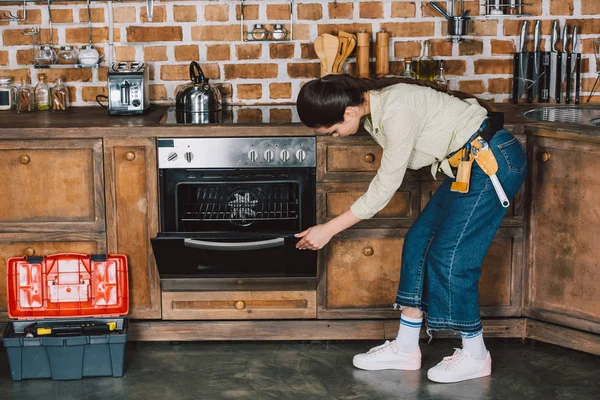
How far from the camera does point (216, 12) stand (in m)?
4.38

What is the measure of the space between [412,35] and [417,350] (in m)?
1.57

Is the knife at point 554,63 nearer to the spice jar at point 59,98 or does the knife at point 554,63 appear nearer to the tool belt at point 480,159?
the tool belt at point 480,159

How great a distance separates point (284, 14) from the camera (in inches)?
173

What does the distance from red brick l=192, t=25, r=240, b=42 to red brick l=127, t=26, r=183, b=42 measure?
79 mm

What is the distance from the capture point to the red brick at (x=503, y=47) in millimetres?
4449

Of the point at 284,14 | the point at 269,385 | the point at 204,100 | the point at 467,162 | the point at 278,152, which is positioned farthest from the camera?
the point at 284,14

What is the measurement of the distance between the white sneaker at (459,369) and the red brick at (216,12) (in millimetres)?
1922

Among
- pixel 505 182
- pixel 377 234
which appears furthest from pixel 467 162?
pixel 377 234

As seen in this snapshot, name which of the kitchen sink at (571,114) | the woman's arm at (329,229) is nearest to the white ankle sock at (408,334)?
the woman's arm at (329,229)

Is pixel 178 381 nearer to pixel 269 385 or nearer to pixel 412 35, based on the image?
pixel 269 385

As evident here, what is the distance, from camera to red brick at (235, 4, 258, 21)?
4.39 m

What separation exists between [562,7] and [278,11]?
53.3 inches

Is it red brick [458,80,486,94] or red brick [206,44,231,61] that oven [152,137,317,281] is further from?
red brick [458,80,486,94]

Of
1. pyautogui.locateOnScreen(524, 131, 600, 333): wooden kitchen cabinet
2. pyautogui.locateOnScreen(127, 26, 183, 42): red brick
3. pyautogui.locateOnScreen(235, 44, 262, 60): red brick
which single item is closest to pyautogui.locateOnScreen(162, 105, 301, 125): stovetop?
pyautogui.locateOnScreen(235, 44, 262, 60): red brick
